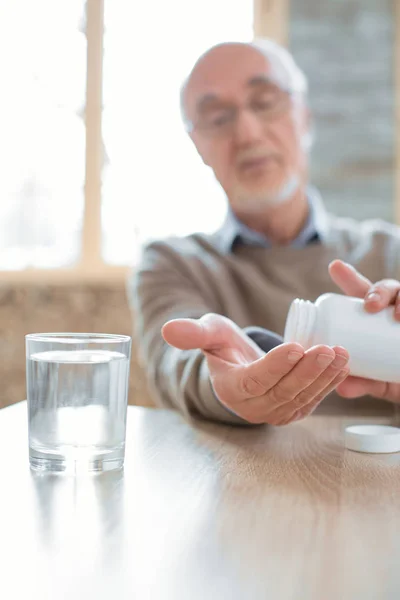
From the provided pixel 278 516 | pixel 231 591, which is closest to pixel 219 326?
pixel 278 516

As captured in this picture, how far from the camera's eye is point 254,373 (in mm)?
590

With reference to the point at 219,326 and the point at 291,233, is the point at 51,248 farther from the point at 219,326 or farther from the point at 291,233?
the point at 219,326

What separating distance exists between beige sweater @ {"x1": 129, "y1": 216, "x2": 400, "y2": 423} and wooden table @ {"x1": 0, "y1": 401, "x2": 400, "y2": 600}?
0.62m

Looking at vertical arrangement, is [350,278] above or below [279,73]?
below

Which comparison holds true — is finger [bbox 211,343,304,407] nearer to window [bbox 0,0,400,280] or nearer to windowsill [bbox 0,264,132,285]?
windowsill [bbox 0,264,132,285]

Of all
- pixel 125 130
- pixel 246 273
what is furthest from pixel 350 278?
pixel 125 130

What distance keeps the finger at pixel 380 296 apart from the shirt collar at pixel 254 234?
733 millimetres

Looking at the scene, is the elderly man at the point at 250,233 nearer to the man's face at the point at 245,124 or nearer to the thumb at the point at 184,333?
the man's face at the point at 245,124

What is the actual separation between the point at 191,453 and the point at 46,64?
2398mm

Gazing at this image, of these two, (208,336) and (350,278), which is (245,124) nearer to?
(350,278)

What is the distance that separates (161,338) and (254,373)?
52 cm

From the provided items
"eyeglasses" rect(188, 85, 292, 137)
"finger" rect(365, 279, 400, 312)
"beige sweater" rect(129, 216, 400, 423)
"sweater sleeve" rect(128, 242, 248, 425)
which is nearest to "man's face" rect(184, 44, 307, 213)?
"eyeglasses" rect(188, 85, 292, 137)

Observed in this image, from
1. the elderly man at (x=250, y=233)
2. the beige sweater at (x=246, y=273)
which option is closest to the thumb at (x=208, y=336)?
the elderly man at (x=250, y=233)

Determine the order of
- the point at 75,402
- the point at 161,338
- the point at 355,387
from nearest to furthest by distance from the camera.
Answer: the point at 75,402
the point at 355,387
the point at 161,338
